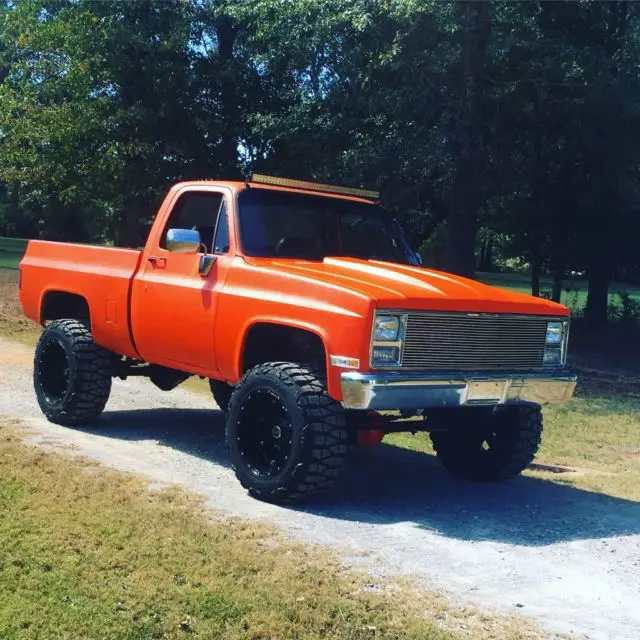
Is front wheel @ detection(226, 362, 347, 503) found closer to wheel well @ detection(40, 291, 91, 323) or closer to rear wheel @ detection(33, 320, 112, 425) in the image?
rear wheel @ detection(33, 320, 112, 425)

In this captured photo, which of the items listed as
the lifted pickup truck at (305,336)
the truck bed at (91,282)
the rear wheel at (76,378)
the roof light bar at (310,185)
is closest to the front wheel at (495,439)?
the lifted pickup truck at (305,336)

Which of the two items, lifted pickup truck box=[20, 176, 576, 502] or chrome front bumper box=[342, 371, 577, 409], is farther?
lifted pickup truck box=[20, 176, 576, 502]

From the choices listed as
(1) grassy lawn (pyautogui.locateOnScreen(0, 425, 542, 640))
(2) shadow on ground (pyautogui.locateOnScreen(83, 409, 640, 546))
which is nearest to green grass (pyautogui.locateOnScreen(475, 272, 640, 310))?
(2) shadow on ground (pyautogui.locateOnScreen(83, 409, 640, 546))

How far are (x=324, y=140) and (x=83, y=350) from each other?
10.7 metres

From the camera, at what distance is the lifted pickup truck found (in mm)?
6191

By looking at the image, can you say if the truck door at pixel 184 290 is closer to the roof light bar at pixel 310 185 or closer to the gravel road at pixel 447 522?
the roof light bar at pixel 310 185

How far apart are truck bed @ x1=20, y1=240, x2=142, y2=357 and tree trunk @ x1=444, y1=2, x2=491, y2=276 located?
8.15 m

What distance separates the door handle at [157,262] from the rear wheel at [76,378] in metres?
1.16

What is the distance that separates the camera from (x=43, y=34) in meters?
22.7

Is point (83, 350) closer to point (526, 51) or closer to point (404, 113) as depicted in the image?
point (404, 113)

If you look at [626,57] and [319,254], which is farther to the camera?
[626,57]

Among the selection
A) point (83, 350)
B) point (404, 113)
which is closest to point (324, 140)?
point (404, 113)

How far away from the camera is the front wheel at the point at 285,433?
6.22m

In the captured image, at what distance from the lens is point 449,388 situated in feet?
20.6
